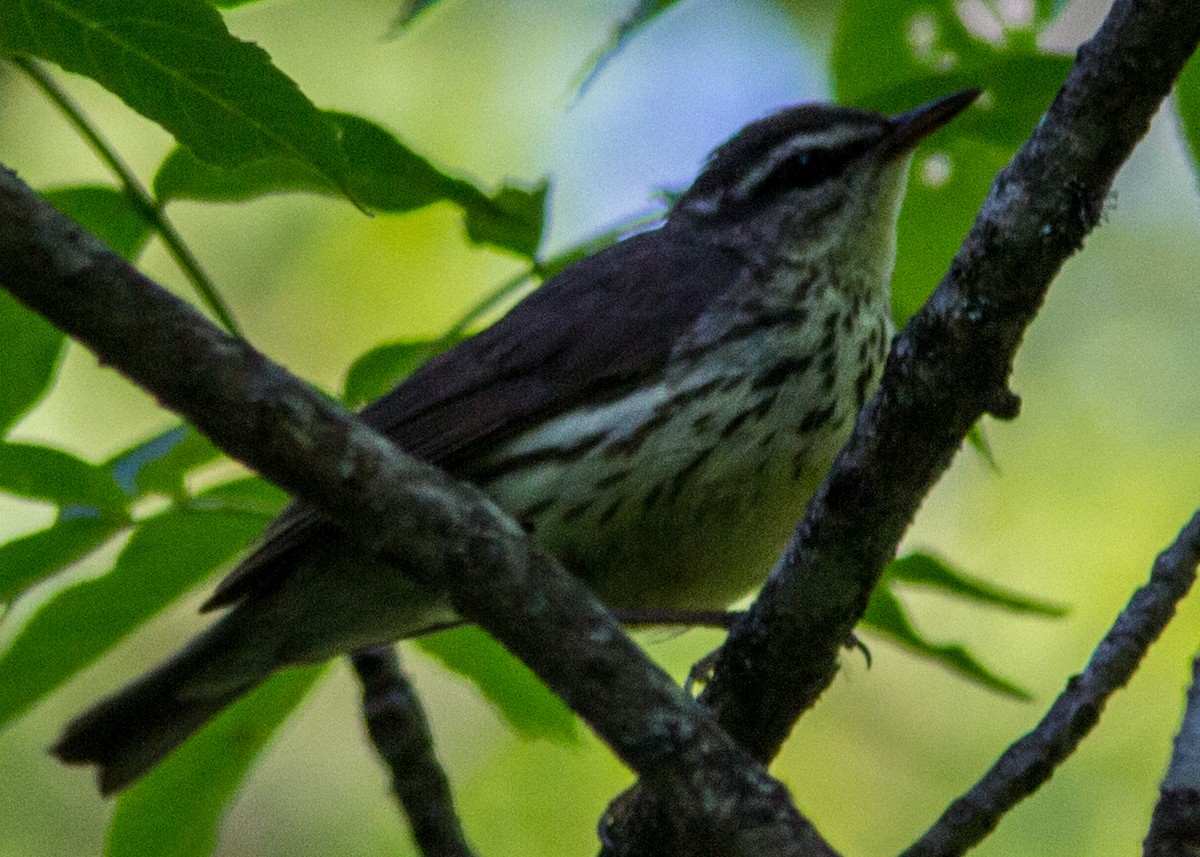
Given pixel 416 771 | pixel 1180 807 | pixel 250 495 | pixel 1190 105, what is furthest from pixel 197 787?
pixel 1190 105

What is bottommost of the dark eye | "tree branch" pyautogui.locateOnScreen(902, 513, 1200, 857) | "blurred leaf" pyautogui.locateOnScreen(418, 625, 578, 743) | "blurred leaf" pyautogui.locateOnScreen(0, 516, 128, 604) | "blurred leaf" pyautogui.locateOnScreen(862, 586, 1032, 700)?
"tree branch" pyautogui.locateOnScreen(902, 513, 1200, 857)

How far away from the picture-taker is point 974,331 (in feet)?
9.72

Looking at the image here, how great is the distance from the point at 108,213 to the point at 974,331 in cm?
198

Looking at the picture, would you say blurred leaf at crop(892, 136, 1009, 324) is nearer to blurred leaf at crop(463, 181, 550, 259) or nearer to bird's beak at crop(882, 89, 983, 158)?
bird's beak at crop(882, 89, 983, 158)

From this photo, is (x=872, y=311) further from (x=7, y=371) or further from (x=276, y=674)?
(x=7, y=371)

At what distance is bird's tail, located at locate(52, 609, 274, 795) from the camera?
4.68m

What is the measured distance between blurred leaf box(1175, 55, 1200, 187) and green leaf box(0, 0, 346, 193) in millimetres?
1917

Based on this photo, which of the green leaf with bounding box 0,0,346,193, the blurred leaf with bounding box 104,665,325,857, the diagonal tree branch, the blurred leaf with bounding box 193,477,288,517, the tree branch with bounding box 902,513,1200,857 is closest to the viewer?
the green leaf with bounding box 0,0,346,193

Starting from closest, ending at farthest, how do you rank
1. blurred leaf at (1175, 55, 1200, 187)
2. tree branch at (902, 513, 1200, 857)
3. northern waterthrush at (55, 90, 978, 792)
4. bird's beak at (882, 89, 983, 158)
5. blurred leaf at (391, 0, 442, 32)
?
1. tree branch at (902, 513, 1200, 857)
2. blurred leaf at (391, 0, 442, 32)
3. blurred leaf at (1175, 55, 1200, 187)
4. bird's beak at (882, 89, 983, 158)
5. northern waterthrush at (55, 90, 978, 792)

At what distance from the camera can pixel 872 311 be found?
16.8 feet

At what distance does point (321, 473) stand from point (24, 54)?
2.73ft

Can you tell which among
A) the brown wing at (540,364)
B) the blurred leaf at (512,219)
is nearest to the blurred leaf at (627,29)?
the blurred leaf at (512,219)

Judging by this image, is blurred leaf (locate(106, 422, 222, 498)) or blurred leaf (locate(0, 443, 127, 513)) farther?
blurred leaf (locate(106, 422, 222, 498))

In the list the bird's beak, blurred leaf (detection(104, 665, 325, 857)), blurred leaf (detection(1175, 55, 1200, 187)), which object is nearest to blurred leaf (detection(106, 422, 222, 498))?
blurred leaf (detection(104, 665, 325, 857))
